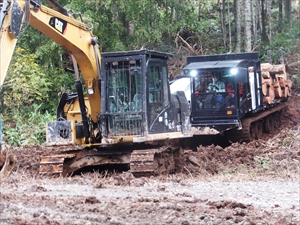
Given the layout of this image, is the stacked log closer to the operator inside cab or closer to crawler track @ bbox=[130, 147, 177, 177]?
the operator inside cab

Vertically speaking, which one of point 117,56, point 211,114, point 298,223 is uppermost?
point 117,56

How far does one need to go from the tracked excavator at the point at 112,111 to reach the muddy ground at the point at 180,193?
480 mm

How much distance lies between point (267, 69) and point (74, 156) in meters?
12.9

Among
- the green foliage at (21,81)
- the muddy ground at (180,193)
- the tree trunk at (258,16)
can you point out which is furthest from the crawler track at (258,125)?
the tree trunk at (258,16)

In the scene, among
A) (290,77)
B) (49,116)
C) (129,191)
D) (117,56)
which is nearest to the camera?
(129,191)

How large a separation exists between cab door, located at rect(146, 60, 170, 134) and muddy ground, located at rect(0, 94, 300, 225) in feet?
3.95

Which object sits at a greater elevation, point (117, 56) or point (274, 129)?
point (117, 56)

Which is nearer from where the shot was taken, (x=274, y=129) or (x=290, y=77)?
(x=274, y=129)

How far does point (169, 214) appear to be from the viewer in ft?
24.8

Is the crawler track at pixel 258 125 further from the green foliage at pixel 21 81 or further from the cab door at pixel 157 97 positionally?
the green foliage at pixel 21 81

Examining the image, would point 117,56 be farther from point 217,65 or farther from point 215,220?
point 217,65

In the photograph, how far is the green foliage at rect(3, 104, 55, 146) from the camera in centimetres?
1892

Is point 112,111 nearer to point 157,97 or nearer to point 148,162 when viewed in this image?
point 157,97

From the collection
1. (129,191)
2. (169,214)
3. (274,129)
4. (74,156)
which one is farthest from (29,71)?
(169,214)
